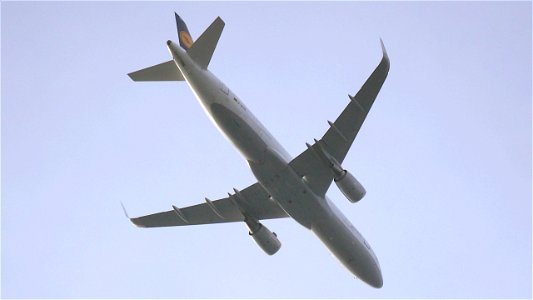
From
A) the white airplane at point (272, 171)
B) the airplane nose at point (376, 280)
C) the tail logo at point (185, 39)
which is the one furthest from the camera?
the airplane nose at point (376, 280)

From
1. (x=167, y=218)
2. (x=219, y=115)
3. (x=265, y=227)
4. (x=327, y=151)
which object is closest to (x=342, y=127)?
(x=327, y=151)

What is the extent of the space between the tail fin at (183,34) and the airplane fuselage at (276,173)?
3.00 m

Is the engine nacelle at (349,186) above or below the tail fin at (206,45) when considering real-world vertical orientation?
below

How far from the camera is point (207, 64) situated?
2892 cm

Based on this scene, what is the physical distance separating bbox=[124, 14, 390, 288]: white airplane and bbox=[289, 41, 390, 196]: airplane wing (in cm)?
4

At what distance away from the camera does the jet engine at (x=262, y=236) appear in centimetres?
3444

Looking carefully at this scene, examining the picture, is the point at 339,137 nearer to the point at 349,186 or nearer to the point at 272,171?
the point at 349,186

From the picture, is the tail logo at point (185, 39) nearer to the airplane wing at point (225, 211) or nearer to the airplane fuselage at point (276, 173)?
A: the airplane fuselage at point (276, 173)

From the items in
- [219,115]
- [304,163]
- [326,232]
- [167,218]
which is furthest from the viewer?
[167,218]

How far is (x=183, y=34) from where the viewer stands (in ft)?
104

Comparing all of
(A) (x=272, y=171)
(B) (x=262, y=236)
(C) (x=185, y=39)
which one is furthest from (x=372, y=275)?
(C) (x=185, y=39)

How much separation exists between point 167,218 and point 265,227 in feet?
17.9

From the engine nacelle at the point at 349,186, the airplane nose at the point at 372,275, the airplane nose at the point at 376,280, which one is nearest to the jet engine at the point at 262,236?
the airplane nose at the point at 372,275

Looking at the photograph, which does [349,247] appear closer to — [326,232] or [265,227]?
[326,232]
